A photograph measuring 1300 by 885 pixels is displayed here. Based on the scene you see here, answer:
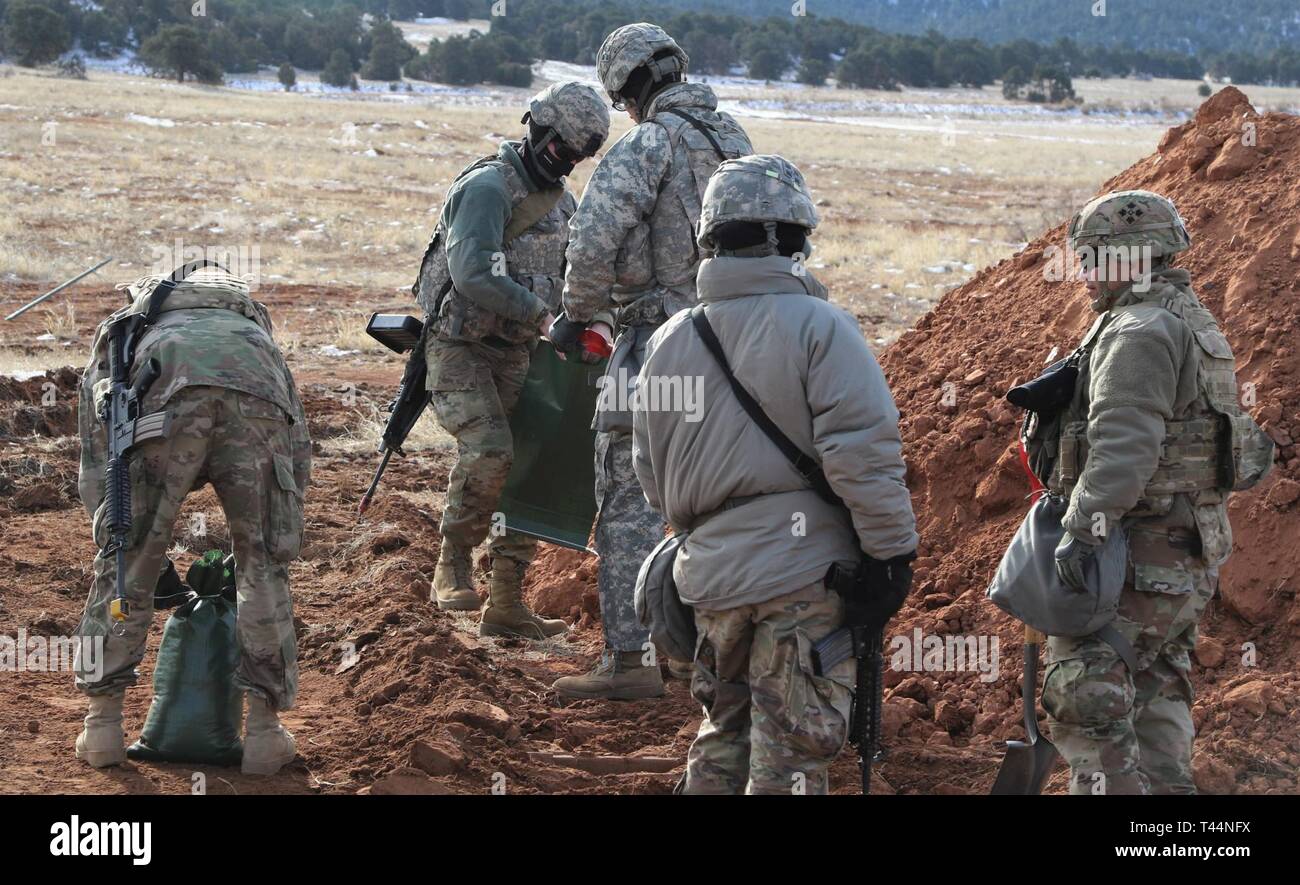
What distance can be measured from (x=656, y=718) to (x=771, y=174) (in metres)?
2.49

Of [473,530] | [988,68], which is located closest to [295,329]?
[473,530]

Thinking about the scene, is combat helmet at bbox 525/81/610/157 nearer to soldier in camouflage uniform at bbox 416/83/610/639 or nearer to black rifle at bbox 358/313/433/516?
soldier in camouflage uniform at bbox 416/83/610/639

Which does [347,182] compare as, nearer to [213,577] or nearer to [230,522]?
[213,577]

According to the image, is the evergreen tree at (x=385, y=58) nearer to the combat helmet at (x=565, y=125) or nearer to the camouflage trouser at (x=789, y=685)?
the combat helmet at (x=565, y=125)

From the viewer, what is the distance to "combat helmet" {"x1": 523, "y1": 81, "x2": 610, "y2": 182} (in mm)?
5805

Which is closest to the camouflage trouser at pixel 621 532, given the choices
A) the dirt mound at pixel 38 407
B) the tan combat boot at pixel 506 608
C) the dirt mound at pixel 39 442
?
the tan combat boot at pixel 506 608

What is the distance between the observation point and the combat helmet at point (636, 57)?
207 inches

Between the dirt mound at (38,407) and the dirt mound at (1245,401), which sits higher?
the dirt mound at (1245,401)

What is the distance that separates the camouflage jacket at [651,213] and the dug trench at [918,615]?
1.53 meters

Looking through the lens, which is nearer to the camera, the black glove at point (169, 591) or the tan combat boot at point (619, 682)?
the black glove at point (169, 591)

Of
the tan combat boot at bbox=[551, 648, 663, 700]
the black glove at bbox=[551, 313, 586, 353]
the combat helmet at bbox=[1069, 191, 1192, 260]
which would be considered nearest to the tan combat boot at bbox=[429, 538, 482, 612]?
the tan combat boot at bbox=[551, 648, 663, 700]

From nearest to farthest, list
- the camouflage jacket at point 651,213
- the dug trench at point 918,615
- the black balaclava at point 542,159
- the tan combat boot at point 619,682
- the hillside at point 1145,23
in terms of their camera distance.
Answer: the dug trench at point 918,615 < the camouflage jacket at point 651,213 < the tan combat boot at point 619,682 < the black balaclava at point 542,159 < the hillside at point 1145,23

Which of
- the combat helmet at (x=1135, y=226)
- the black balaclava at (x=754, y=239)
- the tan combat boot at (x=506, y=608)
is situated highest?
the combat helmet at (x=1135, y=226)

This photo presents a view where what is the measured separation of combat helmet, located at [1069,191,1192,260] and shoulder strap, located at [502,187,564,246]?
8.95ft
